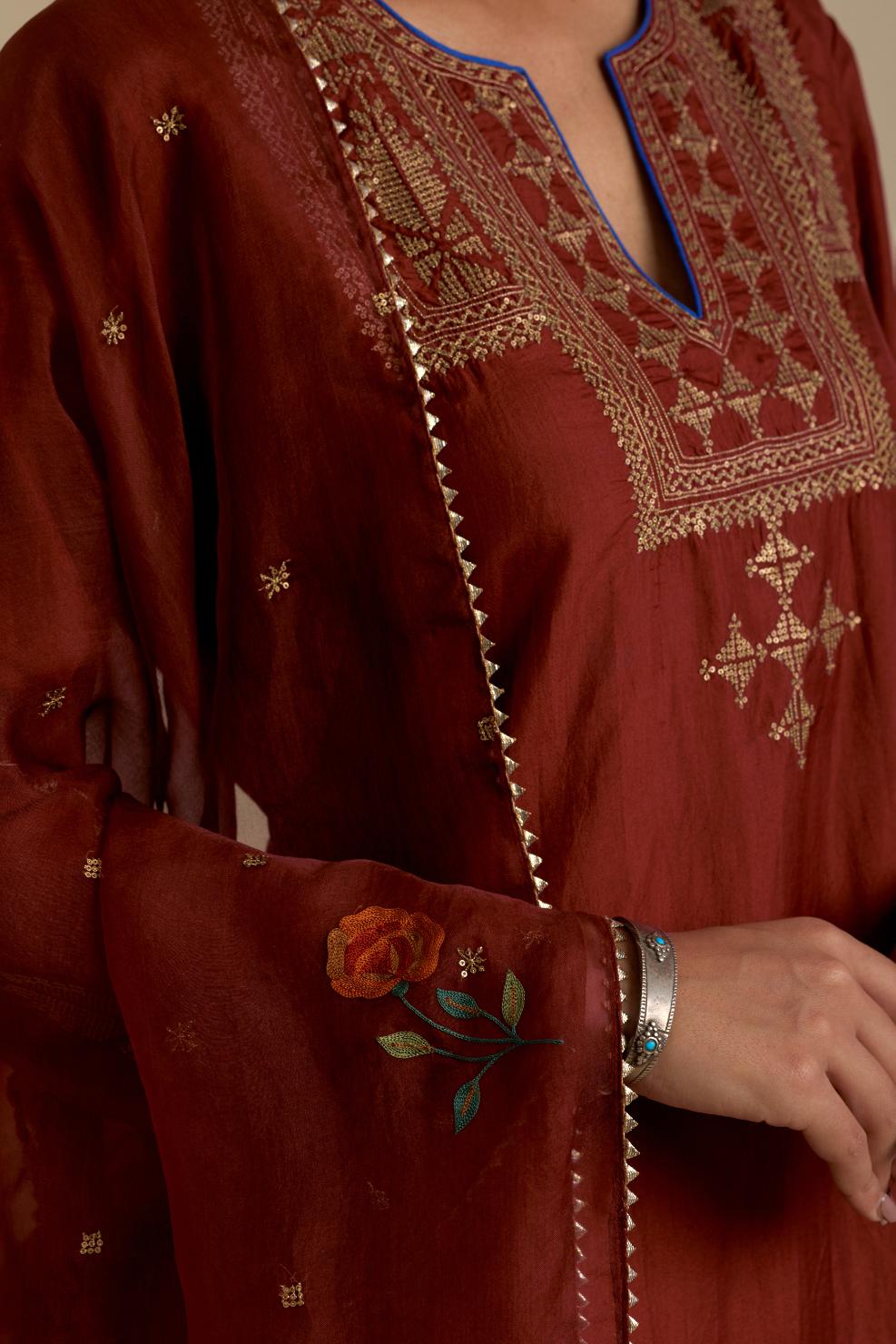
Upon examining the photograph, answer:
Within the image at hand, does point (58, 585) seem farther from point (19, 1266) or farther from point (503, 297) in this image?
point (19, 1266)

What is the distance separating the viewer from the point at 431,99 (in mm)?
779

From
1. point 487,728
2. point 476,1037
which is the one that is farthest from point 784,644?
point 476,1037

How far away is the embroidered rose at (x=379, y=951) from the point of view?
25.8 inches

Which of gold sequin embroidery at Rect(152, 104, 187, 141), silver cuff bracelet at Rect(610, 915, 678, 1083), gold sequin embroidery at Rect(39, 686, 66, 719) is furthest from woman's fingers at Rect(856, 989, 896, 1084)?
gold sequin embroidery at Rect(152, 104, 187, 141)

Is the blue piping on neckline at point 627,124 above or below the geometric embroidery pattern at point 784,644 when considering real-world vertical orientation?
above

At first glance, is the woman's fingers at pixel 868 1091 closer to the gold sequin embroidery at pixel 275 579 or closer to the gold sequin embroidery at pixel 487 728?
the gold sequin embroidery at pixel 487 728

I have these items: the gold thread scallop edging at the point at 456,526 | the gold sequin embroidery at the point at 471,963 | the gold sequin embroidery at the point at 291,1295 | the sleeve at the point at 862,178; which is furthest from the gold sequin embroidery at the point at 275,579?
the sleeve at the point at 862,178

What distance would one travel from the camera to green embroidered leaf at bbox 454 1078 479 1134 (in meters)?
0.65

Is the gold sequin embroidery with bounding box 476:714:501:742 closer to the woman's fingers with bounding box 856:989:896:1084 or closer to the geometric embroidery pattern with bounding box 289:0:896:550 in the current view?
the geometric embroidery pattern with bounding box 289:0:896:550

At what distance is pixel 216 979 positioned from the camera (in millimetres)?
677

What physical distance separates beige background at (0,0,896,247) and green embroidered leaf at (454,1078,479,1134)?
4.00ft

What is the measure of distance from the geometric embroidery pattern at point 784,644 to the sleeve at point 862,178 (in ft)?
0.97

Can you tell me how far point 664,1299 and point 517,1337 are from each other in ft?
0.50

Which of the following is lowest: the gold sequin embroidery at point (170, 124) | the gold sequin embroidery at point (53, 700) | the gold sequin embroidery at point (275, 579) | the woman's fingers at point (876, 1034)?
the woman's fingers at point (876, 1034)
